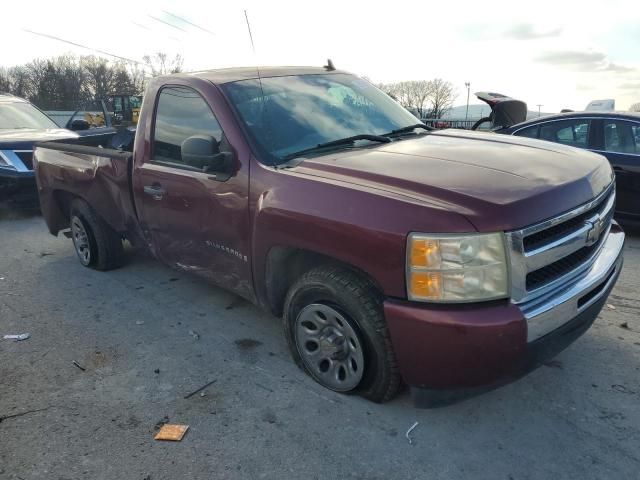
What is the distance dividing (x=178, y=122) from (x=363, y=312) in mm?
2142

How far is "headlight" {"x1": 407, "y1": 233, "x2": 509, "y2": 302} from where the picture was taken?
7.63ft

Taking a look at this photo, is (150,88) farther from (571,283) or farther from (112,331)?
(571,283)

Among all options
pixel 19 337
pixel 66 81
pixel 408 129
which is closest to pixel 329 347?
pixel 408 129

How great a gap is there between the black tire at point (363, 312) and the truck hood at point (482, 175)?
52cm

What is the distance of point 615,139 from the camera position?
6176 millimetres

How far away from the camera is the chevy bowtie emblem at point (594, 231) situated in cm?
281

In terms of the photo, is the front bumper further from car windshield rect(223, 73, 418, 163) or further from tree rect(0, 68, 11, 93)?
tree rect(0, 68, 11, 93)

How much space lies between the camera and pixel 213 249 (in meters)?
3.59

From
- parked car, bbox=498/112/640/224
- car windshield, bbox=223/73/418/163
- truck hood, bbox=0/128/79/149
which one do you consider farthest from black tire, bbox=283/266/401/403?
truck hood, bbox=0/128/79/149

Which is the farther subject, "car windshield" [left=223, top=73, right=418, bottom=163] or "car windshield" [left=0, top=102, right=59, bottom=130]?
"car windshield" [left=0, top=102, right=59, bottom=130]

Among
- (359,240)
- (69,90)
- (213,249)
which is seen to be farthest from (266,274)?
(69,90)

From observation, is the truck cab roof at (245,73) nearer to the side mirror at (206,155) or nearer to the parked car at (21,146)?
the side mirror at (206,155)

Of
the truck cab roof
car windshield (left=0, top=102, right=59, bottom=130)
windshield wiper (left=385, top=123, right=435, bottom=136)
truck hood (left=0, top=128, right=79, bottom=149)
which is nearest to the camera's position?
the truck cab roof

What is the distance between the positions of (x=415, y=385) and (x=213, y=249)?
1.69 m
